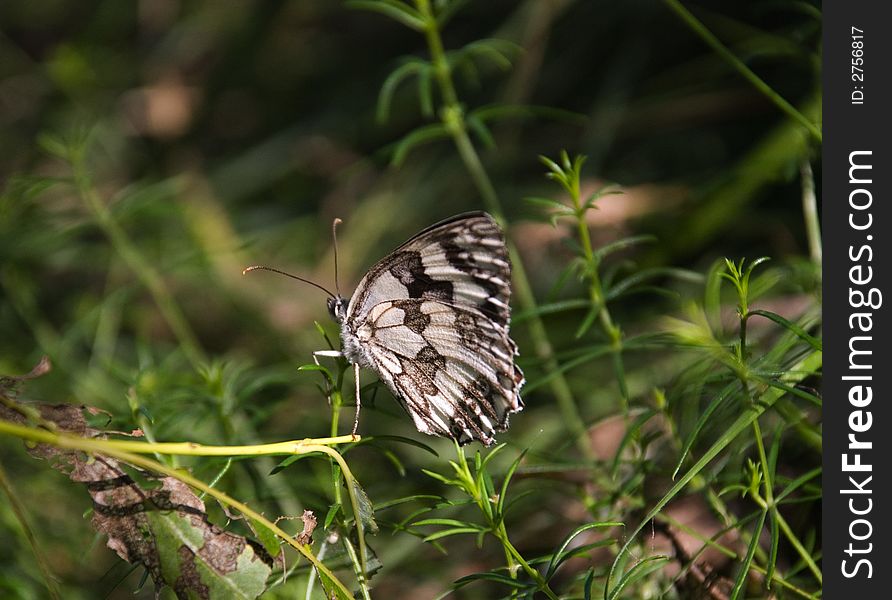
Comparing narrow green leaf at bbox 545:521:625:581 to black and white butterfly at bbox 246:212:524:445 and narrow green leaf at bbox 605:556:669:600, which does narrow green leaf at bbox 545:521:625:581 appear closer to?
narrow green leaf at bbox 605:556:669:600

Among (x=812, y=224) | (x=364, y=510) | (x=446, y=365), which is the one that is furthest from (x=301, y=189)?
(x=364, y=510)

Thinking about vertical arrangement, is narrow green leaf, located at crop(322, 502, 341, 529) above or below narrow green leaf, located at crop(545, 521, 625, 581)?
above

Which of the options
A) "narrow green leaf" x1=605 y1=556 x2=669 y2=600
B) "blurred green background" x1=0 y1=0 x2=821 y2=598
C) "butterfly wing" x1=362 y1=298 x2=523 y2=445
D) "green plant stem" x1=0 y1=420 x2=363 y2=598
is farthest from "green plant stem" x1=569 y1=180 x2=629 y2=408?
"green plant stem" x1=0 y1=420 x2=363 y2=598

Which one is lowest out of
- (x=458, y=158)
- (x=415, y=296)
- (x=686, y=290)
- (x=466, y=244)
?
(x=686, y=290)

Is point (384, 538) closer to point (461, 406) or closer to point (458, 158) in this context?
point (461, 406)

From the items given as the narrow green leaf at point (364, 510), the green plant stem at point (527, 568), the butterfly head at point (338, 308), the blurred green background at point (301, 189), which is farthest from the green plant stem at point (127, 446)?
the butterfly head at point (338, 308)

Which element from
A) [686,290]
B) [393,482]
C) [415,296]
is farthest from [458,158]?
[415,296]

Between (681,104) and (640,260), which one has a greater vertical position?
(681,104)
